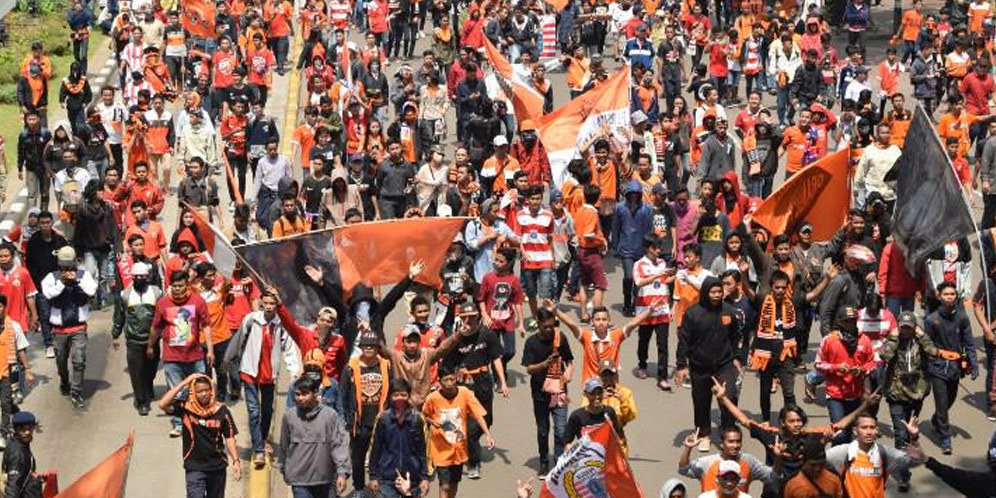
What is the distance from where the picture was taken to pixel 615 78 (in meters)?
24.0

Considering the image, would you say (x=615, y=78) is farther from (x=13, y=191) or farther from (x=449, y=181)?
(x=13, y=191)

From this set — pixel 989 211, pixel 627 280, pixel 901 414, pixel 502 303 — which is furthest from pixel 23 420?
pixel 989 211

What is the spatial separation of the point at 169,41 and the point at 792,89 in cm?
925

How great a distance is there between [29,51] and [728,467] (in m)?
26.1

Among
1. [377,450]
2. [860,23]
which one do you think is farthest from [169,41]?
[377,450]

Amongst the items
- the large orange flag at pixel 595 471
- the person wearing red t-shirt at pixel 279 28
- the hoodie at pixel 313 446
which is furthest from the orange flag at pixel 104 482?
the person wearing red t-shirt at pixel 279 28

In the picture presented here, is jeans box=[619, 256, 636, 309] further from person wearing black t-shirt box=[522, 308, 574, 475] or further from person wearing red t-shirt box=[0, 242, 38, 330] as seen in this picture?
person wearing red t-shirt box=[0, 242, 38, 330]

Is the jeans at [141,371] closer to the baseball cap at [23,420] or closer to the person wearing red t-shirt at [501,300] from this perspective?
the person wearing red t-shirt at [501,300]

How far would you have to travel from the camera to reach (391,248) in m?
17.5

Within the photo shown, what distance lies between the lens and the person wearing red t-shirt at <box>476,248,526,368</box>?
58.9 ft

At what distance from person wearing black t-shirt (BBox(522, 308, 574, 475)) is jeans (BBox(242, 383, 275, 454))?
214cm

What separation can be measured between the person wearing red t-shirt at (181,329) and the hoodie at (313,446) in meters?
2.84

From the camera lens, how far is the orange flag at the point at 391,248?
56.9 feet

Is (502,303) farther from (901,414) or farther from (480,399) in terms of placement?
(901,414)
